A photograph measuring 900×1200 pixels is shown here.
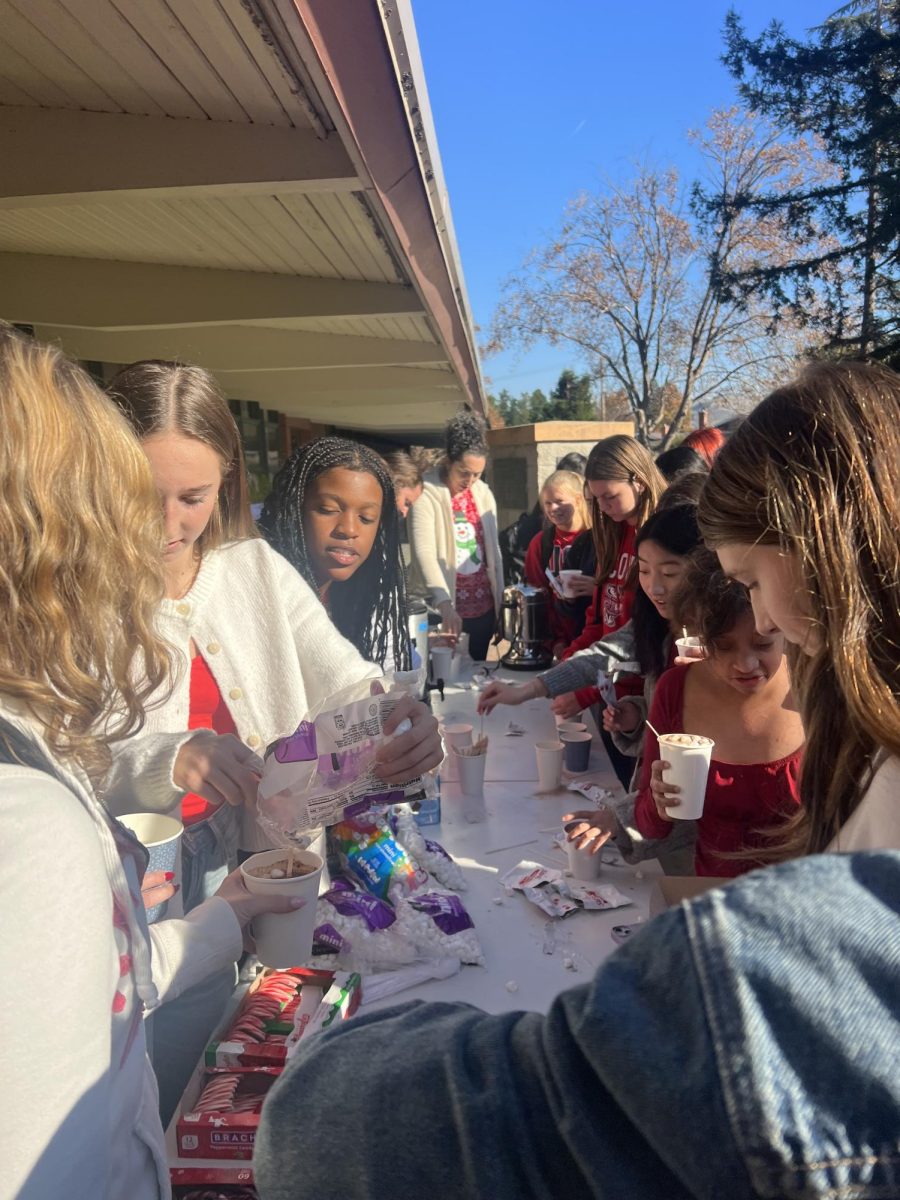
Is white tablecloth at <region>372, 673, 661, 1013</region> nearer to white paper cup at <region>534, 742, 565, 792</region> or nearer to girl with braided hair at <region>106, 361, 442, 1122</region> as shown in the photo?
white paper cup at <region>534, 742, 565, 792</region>

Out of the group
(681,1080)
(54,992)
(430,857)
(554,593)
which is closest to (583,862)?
(430,857)

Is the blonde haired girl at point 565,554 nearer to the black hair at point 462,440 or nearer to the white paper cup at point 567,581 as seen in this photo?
the white paper cup at point 567,581

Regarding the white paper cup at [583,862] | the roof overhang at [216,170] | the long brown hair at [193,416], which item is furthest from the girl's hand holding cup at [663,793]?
the roof overhang at [216,170]

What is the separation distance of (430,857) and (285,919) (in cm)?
72

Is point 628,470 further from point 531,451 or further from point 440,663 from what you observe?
point 531,451

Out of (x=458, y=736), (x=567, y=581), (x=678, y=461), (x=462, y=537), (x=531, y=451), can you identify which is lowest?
(x=458, y=736)

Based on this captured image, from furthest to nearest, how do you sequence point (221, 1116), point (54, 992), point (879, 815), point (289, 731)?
point (289, 731), point (221, 1116), point (879, 815), point (54, 992)

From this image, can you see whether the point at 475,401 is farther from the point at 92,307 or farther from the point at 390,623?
the point at 390,623

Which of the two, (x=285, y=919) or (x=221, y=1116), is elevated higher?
(x=285, y=919)

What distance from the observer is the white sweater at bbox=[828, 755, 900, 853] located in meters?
0.97

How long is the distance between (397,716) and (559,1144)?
45.2 inches

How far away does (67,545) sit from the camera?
81 centimetres

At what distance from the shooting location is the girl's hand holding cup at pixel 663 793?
1872 mm

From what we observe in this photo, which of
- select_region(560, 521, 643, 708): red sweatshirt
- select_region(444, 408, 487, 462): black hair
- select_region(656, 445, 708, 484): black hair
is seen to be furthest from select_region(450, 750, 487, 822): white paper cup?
select_region(444, 408, 487, 462): black hair
